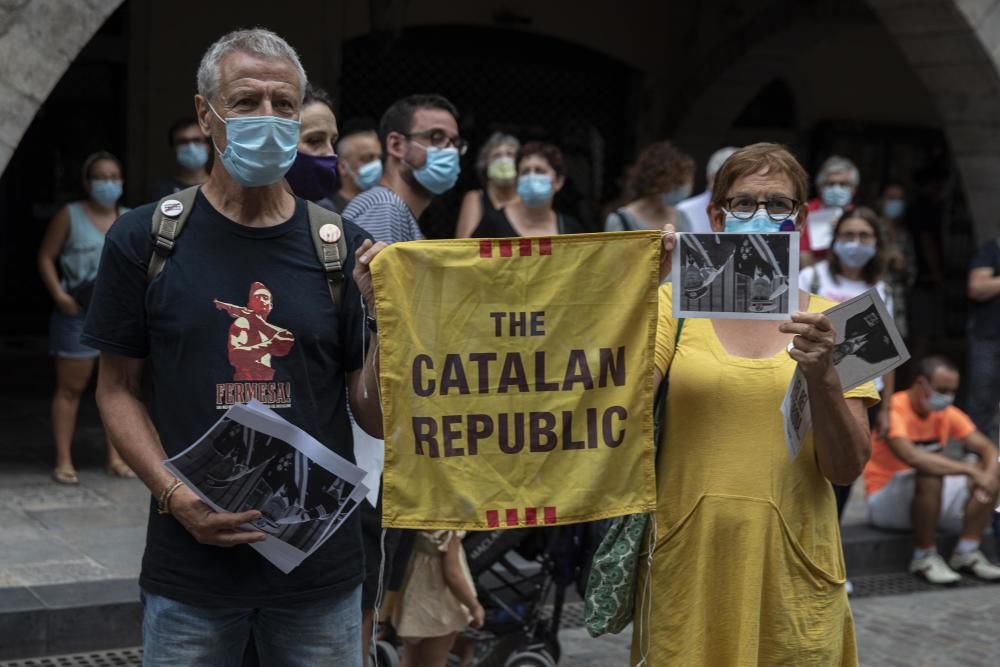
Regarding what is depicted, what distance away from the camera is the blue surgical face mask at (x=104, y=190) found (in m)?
7.93

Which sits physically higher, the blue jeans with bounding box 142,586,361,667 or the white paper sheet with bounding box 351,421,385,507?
the white paper sheet with bounding box 351,421,385,507

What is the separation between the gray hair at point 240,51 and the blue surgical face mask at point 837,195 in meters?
6.11

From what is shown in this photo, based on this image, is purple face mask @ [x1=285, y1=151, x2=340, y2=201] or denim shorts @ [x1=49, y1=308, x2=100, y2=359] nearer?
purple face mask @ [x1=285, y1=151, x2=340, y2=201]

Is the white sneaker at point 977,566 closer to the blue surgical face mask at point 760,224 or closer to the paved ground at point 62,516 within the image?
the paved ground at point 62,516

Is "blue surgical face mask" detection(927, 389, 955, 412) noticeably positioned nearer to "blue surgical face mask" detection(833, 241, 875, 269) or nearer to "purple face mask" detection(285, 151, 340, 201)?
"blue surgical face mask" detection(833, 241, 875, 269)

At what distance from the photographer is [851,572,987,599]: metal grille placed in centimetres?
755

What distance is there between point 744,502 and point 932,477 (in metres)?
4.94

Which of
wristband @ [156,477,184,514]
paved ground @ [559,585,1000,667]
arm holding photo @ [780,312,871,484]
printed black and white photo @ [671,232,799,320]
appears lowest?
paved ground @ [559,585,1000,667]

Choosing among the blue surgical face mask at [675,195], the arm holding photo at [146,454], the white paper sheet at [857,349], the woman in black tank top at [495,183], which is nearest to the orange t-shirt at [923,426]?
the blue surgical face mask at [675,195]

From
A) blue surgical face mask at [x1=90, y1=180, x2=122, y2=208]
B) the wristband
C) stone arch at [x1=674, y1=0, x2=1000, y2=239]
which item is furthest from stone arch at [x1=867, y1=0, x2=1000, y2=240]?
the wristband

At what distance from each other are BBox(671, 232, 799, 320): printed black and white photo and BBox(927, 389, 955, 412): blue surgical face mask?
4981 mm

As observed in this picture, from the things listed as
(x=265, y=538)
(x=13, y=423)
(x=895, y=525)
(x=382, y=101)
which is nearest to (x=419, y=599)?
(x=265, y=538)

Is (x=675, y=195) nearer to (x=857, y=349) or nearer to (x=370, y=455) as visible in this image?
(x=370, y=455)

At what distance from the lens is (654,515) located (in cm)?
331
